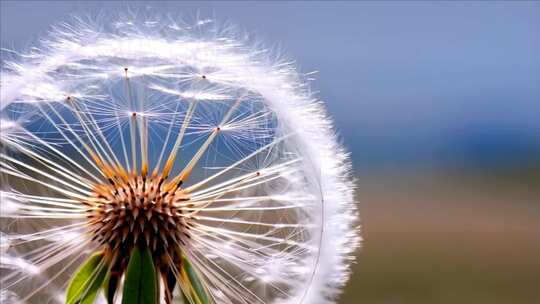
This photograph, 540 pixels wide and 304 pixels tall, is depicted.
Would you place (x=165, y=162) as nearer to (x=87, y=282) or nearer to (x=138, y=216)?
(x=138, y=216)

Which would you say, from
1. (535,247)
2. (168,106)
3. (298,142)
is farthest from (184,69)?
(535,247)

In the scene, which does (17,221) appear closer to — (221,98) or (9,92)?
(9,92)

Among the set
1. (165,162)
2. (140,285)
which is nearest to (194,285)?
(140,285)

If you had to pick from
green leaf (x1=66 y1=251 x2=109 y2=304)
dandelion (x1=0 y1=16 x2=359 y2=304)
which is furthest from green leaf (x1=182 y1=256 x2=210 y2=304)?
green leaf (x1=66 y1=251 x2=109 y2=304)

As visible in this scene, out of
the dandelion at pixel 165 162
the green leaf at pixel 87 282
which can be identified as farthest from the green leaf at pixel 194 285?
the green leaf at pixel 87 282

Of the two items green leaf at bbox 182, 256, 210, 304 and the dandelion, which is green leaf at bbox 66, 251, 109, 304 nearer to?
the dandelion

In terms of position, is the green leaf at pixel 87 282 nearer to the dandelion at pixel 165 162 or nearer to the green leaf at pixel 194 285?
the dandelion at pixel 165 162
